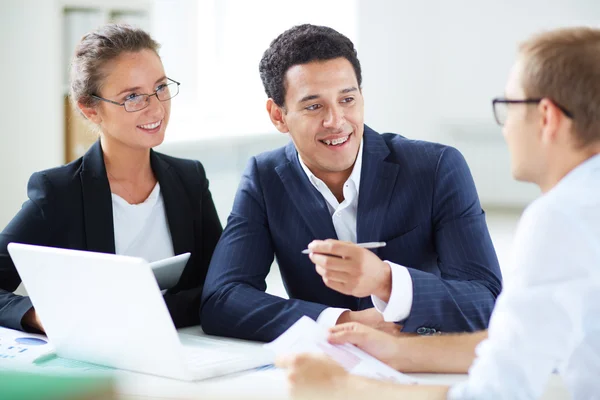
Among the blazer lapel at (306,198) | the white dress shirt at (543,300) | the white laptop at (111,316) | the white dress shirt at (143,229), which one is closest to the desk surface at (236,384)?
the white laptop at (111,316)

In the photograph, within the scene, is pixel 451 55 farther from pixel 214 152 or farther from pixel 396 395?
pixel 396 395

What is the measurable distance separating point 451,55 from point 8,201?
5.30 m

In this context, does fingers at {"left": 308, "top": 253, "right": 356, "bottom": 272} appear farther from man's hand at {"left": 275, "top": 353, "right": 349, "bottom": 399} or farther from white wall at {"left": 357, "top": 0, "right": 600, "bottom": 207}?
white wall at {"left": 357, "top": 0, "right": 600, "bottom": 207}

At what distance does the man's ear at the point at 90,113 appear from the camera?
245cm

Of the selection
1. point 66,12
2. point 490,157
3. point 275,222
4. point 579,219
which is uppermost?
point 66,12

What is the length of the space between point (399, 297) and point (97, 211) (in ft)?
3.07

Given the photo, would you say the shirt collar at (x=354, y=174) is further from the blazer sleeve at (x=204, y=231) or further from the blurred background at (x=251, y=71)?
the blurred background at (x=251, y=71)

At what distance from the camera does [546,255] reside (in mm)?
1202

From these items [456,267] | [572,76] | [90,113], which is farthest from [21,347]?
[572,76]

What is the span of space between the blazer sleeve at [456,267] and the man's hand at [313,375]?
22.7 inches

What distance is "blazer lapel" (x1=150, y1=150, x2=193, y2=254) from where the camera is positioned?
7.79 feet

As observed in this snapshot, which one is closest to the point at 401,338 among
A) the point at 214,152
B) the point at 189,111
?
the point at 214,152

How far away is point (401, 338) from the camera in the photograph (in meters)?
1.72

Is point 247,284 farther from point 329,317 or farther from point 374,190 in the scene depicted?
point 374,190
